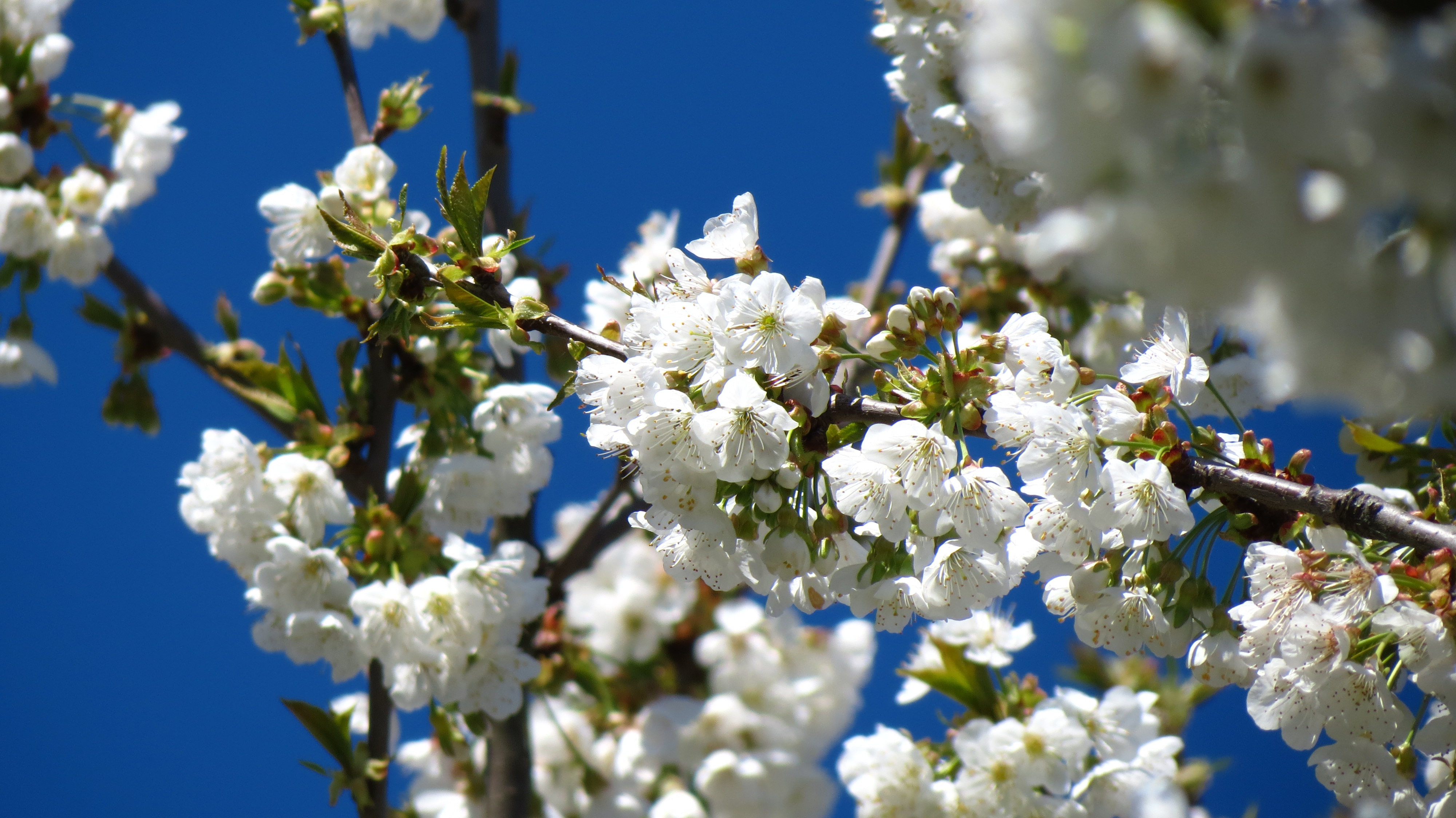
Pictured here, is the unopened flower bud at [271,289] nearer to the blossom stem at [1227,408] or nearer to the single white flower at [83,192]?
the single white flower at [83,192]

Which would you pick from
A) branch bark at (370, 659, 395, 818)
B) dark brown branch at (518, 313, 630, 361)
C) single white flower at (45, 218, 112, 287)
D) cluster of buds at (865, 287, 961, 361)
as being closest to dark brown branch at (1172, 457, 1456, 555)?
cluster of buds at (865, 287, 961, 361)

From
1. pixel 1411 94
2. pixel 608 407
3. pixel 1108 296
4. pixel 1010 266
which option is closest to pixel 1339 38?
pixel 1411 94

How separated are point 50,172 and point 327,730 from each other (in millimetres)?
1435

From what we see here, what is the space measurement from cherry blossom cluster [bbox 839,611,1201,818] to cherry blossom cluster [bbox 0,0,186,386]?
1935mm

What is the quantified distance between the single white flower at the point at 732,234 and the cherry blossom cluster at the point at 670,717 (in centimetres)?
121

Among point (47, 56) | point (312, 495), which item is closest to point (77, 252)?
point (47, 56)

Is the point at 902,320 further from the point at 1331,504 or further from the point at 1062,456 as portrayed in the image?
the point at 1331,504

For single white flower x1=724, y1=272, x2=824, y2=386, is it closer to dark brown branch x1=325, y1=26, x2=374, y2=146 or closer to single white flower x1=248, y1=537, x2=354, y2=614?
single white flower x1=248, y1=537, x2=354, y2=614

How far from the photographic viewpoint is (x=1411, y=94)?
1.86 feet

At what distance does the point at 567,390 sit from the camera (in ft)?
4.05

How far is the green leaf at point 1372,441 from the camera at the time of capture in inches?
49.1

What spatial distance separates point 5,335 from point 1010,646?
2.45m

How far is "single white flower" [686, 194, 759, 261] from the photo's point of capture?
50.1 inches

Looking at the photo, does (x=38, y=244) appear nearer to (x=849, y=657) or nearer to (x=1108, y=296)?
(x=1108, y=296)
